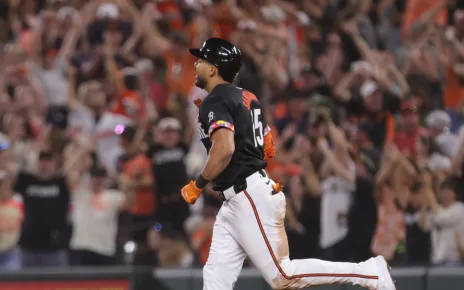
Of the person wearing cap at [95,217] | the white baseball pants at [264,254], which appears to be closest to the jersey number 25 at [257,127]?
the white baseball pants at [264,254]

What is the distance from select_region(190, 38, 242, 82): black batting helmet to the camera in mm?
6156

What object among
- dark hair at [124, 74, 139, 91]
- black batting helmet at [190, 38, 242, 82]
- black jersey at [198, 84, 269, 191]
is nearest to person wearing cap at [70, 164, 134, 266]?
dark hair at [124, 74, 139, 91]

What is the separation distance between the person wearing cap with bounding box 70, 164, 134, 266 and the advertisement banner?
4.79ft

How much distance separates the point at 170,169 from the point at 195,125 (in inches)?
29.0

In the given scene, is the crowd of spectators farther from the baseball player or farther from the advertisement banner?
the baseball player

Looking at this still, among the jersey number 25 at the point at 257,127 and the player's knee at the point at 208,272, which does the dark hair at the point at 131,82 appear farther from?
the player's knee at the point at 208,272

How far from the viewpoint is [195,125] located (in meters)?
10.1

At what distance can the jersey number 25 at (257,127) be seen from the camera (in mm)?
6172

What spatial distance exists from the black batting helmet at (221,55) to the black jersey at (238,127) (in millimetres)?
127

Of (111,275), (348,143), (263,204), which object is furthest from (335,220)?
(263,204)

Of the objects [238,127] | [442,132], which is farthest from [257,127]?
[442,132]

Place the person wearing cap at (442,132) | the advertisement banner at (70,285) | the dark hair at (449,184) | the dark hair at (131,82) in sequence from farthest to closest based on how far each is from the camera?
1. the dark hair at (131,82)
2. the person wearing cap at (442,132)
3. the dark hair at (449,184)
4. the advertisement banner at (70,285)

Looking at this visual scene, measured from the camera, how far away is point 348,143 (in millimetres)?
9398

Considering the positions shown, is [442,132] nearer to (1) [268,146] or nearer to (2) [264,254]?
(1) [268,146]
